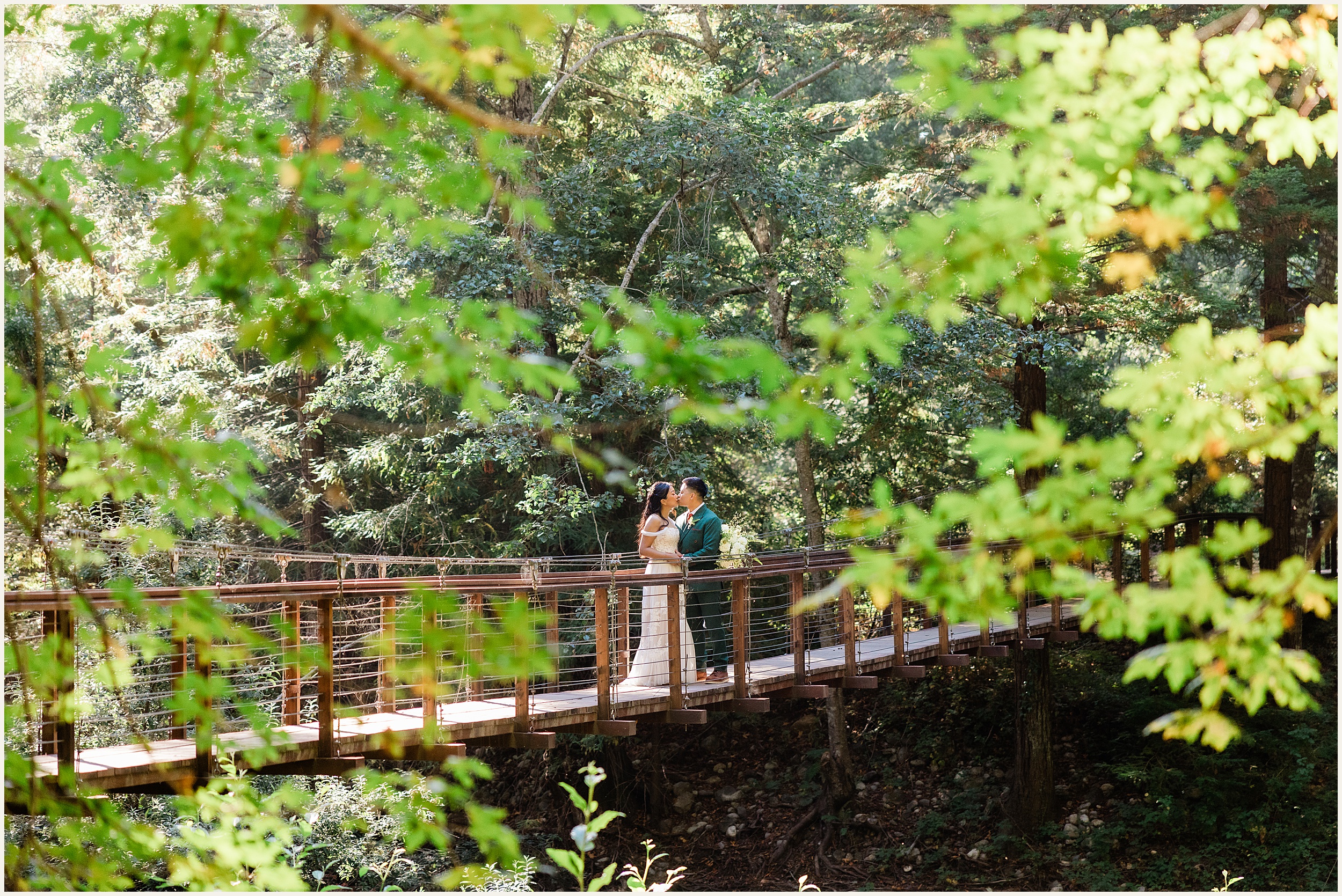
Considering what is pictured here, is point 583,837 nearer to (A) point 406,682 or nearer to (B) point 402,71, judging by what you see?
(A) point 406,682

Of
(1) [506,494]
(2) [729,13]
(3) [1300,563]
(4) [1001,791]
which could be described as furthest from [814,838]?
(3) [1300,563]

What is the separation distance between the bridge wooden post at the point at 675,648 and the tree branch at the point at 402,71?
178 inches

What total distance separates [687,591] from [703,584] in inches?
5.2

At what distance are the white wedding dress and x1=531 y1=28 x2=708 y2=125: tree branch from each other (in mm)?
4328

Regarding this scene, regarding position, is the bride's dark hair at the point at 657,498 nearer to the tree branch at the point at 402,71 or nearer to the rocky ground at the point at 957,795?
the rocky ground at the point at 957,795

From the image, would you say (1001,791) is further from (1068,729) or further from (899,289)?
(899,289)

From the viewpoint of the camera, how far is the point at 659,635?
257 inches

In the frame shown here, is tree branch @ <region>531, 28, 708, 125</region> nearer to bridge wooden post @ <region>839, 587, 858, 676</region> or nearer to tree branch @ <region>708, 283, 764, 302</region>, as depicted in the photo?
tree branch @ <region>708, 283, 764, 302</region>

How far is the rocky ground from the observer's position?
923 centimetres

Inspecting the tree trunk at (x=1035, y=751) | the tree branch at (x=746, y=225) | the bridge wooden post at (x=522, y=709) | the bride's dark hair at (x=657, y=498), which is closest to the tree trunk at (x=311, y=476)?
the tree branch at (x=746, y=225)

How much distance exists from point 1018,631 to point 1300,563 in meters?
7.42

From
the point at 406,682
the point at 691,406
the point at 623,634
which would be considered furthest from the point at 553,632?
the point at 691,406

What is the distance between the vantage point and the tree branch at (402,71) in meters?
1.59

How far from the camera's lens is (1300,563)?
1.76m
